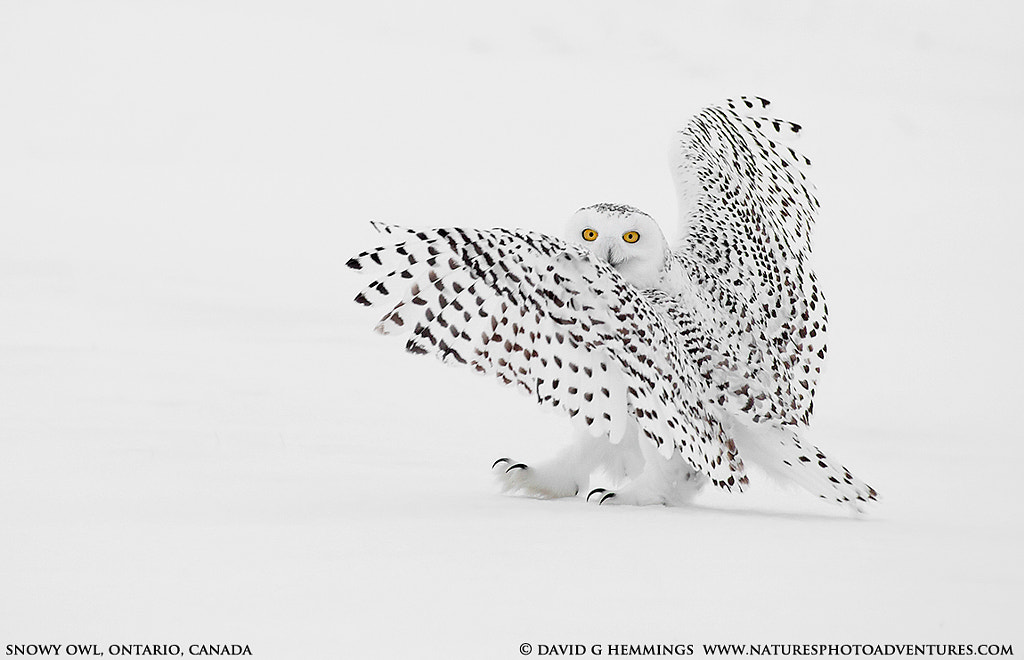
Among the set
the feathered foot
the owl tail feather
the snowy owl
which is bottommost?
the feathered foot

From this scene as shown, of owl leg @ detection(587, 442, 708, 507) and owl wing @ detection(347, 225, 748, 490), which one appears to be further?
owl leg @ detection(587, 442, 708, 507)

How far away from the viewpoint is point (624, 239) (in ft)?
19.0

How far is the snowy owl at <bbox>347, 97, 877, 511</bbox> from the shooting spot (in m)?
5.36

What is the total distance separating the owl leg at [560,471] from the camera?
243 inches

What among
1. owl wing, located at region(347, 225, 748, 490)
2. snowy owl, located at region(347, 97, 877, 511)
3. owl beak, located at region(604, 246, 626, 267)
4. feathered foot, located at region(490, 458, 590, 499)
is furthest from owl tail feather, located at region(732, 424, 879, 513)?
owl beak, located at region(604, 246, 626, 267)

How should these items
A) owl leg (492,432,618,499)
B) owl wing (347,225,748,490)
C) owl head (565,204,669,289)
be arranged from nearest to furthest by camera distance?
owl wing (347,225,748,490) → owl head (565,204,669,289) → owl leg (492,432,618,499)

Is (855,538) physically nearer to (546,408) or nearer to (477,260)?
(546,408)

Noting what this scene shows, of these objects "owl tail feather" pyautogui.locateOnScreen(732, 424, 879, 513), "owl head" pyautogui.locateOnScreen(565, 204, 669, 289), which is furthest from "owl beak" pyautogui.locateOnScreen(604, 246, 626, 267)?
"owl tail feather" pyautogui.locateOnScreen(732, 424, 879, 513)

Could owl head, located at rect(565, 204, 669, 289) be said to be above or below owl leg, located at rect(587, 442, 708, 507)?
above

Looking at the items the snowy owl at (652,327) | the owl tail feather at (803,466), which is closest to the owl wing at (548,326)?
the snowy owl at (652,327)

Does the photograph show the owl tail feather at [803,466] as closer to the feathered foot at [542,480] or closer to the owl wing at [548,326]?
the owl wing at [548,326]

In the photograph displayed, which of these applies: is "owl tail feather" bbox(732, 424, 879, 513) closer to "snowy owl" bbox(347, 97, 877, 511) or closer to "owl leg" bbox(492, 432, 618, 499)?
"snowy owl" bbox(347, 97, 877, 511)

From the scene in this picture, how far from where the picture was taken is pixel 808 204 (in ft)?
23.6

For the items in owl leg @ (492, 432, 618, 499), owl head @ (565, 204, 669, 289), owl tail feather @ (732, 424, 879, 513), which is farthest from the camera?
owl leg @ (492, 432, 618, 499)
